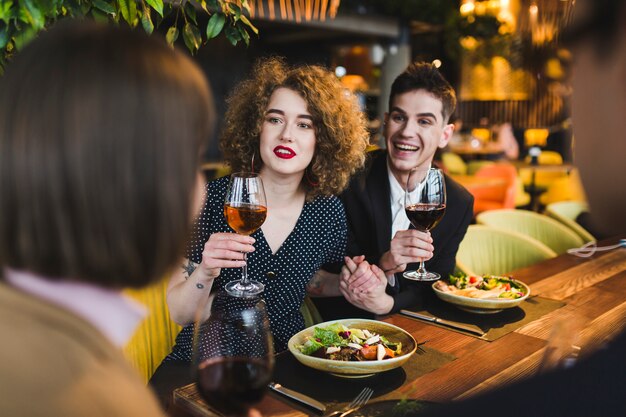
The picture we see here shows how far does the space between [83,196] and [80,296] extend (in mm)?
150

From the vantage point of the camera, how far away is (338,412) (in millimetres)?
1253

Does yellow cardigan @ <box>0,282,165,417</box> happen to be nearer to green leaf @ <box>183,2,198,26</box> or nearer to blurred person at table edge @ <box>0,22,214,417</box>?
blurred person at table edge @ <box>0,22,214,417</box>

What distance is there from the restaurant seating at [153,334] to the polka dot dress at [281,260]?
0.64ft

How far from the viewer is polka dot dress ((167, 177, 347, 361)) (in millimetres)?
2049

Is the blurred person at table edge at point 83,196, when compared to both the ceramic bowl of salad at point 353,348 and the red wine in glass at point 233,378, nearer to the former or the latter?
the red wine in glass at point 233,378

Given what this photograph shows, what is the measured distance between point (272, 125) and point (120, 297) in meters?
1.39

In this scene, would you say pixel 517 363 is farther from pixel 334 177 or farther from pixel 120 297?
pixel 120 297

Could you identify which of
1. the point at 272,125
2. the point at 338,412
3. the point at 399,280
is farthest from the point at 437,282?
the point at 338,412

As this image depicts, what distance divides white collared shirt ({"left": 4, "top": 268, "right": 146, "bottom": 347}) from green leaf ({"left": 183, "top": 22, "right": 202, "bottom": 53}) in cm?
108

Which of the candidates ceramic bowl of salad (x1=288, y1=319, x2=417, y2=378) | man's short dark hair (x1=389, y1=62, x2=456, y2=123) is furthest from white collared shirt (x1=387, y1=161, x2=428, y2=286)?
ceramic bowl of salad (x1=288, y1=319, x2=417, y2=378)

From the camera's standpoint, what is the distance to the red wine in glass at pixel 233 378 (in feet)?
3.06

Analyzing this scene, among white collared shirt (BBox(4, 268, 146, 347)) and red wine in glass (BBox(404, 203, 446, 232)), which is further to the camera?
red wine in glass (BBox(404, 203, 446, 232))

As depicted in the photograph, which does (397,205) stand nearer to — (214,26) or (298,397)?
(214,26)

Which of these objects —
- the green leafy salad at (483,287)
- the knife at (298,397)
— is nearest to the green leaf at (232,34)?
the knife at (298,397)
